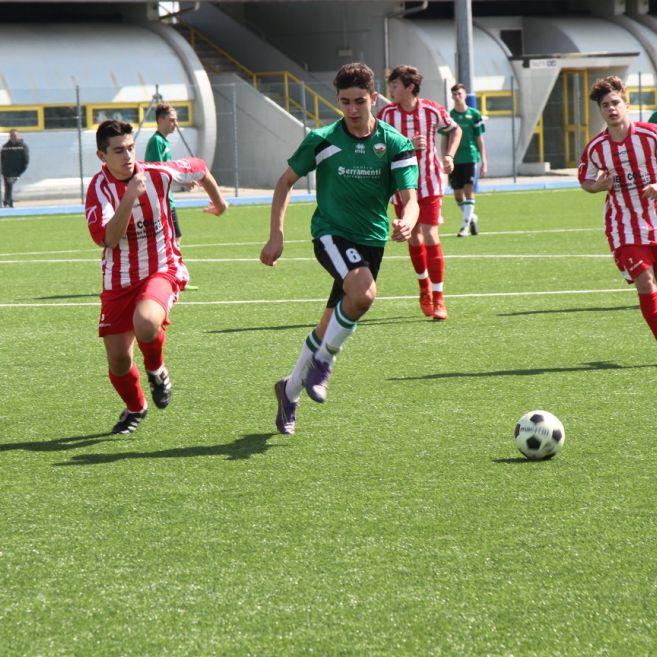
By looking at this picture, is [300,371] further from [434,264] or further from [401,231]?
[434,264]

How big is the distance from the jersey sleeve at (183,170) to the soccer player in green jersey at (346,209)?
0.53 meters

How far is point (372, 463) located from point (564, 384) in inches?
89.8

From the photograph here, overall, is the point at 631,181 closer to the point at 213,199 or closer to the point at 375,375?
the point at 375,375

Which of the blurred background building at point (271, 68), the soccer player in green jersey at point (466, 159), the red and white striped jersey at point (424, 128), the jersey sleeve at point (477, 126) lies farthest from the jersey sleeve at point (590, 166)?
the blurred background building at point (271, 68)

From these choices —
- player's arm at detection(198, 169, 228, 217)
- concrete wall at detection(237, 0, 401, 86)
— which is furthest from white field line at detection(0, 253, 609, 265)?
concrete wall at detection(237, 0, 401, 86)

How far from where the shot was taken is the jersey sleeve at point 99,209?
6871 mm

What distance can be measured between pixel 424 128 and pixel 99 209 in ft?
18.9

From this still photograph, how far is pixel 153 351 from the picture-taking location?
7.04 m

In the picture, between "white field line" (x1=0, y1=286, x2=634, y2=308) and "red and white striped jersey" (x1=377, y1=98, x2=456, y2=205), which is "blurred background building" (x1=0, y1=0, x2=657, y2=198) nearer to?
"white field line" (x1=0, y1=286, x2=634, y2=308)

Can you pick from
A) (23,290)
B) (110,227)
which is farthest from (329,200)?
(23,290)

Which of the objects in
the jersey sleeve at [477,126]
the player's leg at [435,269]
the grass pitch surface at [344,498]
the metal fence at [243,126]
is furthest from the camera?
the metal fence at [243,126]

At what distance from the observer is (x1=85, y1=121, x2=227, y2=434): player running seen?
6.89m

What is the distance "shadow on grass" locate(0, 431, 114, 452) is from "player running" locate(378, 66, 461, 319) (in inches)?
178

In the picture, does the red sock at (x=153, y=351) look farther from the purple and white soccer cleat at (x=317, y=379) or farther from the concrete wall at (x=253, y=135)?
the concrete wall at (x=253, y=135)
